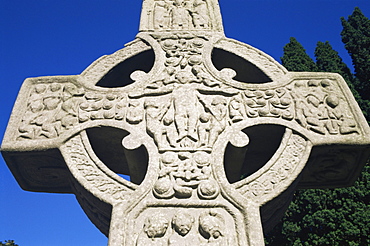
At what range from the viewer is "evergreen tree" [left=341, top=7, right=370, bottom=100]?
11766 mm

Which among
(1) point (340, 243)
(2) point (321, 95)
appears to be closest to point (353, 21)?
(1) point (340, 243)

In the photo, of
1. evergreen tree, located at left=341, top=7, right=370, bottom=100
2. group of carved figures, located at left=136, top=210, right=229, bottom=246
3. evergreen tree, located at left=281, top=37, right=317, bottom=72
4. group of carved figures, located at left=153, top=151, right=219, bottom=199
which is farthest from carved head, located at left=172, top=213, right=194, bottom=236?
evergreen tree, located at left=341, top=7, right=370, bottom=100

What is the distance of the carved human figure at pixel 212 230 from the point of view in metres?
2.36

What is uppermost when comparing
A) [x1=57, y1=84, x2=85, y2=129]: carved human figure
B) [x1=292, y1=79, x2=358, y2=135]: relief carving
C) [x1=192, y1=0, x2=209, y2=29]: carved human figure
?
[x1=192, y1=0, x2=209, y2=29]: carved human figure

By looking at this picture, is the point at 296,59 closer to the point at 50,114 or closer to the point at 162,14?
the point at 162,14

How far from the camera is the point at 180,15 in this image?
386cm

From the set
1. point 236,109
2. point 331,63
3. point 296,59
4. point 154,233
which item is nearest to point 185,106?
point 236,109

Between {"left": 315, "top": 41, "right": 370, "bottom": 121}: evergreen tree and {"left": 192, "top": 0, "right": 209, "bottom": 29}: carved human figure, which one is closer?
{"left": 192, "top": 0, "right": 209, "bottom": 29}: carved human figure

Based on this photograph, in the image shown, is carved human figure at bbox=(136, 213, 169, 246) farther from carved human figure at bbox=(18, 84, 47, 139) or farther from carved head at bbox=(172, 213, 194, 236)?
carved human figure at bbox=(18, 84, 47, 139)

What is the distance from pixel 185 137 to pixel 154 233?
0.84 m

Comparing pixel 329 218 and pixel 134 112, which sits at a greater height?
pixel 134 112

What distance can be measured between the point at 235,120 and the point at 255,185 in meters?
0.62

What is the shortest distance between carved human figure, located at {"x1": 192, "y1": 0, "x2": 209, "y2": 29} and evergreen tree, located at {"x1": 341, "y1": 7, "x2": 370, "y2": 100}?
966 centimetres

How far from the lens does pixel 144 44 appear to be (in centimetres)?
357
